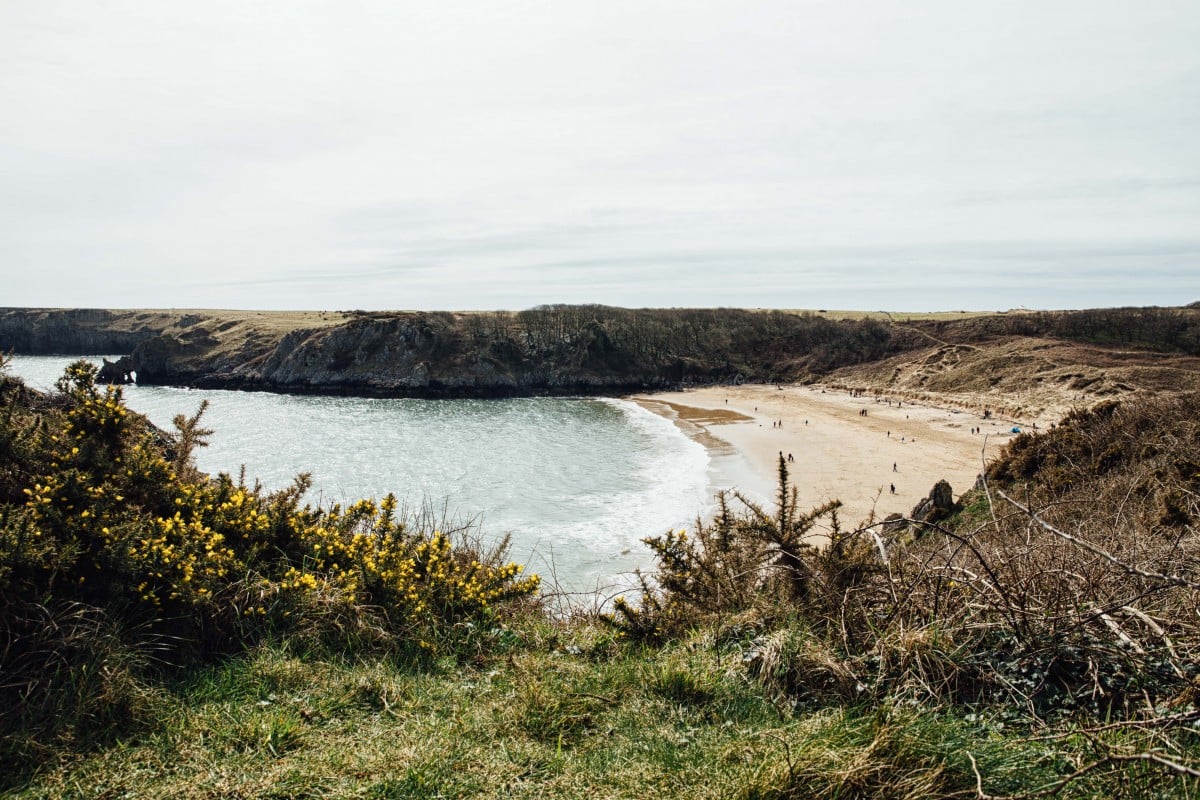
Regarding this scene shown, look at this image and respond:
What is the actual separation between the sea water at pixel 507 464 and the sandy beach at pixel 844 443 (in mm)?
2894

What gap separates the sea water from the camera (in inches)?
916

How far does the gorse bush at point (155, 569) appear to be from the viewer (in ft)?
12.0

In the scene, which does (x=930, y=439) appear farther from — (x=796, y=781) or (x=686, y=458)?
(x=796, y=781)

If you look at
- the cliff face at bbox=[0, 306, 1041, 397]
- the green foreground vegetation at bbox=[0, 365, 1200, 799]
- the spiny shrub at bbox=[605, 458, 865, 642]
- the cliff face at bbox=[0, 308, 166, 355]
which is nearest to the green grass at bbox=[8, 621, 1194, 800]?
the green foreground vegetation at bbox=[0, 365, 1200, 799]

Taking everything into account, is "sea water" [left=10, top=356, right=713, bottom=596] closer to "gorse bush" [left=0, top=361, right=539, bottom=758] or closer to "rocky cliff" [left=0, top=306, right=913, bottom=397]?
"gorse bush" [left=0, top=361, right=539, bottom=758]

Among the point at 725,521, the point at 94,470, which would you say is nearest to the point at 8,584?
the point at 94,470

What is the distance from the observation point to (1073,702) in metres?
2.92

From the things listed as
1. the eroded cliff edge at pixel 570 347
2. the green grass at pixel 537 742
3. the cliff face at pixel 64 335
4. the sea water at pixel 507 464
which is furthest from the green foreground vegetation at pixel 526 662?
the cliff face at pixel 64 335

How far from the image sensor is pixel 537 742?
11.1 feet

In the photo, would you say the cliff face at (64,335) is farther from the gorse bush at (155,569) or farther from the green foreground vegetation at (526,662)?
the green foreground vegetation at (526,662)

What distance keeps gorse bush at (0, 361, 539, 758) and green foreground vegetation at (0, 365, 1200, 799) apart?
20mm

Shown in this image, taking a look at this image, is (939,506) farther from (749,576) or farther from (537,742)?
(537,742)

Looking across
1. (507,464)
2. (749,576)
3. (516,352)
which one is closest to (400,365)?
(516,352)

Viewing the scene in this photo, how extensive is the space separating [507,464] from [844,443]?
21.8m
